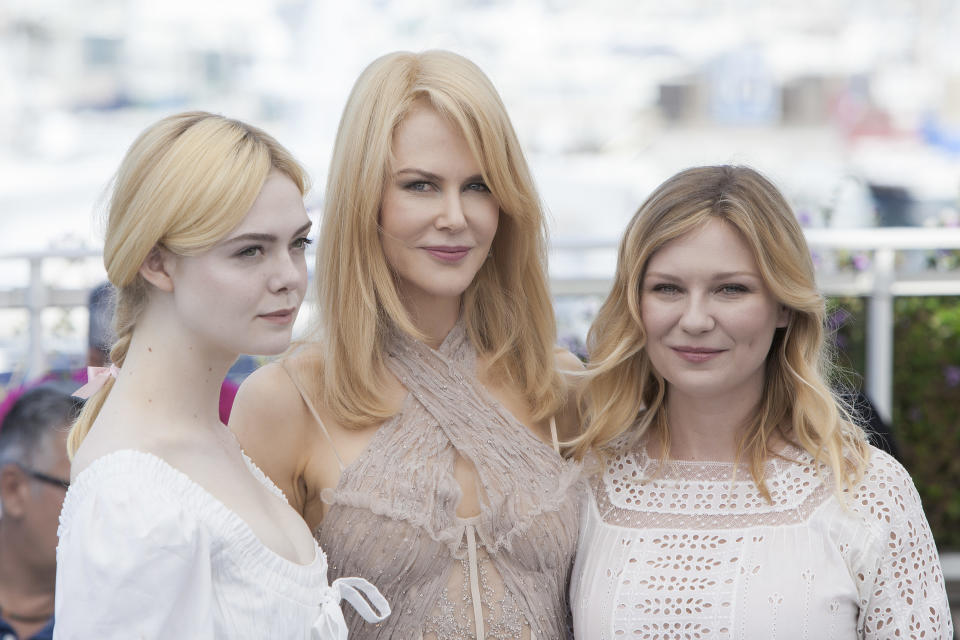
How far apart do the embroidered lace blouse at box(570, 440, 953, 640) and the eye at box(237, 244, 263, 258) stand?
3.35 ft

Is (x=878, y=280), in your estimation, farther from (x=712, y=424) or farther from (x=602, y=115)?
(x=602, y=115)

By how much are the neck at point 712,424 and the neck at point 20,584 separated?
2294 millimetres

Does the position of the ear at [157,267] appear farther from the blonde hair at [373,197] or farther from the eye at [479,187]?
the eye at [479,187]

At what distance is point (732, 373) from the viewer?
7.29 ft

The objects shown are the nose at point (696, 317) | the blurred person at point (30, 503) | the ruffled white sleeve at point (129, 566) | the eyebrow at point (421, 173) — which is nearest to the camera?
the ruffled white sleeve at point (129, 566)

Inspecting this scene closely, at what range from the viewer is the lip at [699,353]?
222 cm

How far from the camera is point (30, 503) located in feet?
11.6

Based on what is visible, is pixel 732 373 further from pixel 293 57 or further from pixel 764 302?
pixel 293 57

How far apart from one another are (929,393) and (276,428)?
3650mm

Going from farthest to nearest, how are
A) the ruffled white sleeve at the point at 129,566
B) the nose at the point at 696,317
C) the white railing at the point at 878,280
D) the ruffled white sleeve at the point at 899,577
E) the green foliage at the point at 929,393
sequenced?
1. the green foliage at the point at 929,393
2. the white railing at the point at 878,280
3. the nose at the point at 696,317
4. the ruffled white sleeve at the point at 899,577
5. the ruffled white sleeve at the point at 129,566

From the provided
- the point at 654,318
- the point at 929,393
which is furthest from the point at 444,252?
the point at 929,393

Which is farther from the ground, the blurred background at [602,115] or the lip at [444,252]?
the lip at [444,252]

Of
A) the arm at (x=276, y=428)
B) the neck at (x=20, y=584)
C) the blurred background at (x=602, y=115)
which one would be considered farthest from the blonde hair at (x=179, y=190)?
the blurred background at (x=602, y=115)

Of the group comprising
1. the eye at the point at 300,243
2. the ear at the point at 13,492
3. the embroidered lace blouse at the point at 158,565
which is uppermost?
the eye at the point at 300,243
